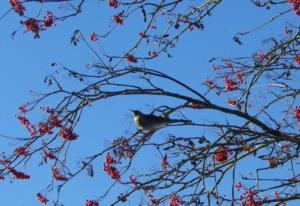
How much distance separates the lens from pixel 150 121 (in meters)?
7.97

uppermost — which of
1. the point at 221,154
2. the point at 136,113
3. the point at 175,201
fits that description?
the point at 136,113

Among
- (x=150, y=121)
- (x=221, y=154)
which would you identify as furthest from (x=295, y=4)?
(x=150, y=121)

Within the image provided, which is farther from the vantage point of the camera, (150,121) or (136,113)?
(136,113)

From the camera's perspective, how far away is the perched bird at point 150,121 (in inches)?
296

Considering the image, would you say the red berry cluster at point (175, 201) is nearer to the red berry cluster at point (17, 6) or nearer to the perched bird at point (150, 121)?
the perched bird at point (150, 121)

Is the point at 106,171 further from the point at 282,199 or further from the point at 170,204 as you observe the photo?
the point at 282,199

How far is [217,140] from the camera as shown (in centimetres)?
756

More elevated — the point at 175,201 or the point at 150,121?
the point at 150,121

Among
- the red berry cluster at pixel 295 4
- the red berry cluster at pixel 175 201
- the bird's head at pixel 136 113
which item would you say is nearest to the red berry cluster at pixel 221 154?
the red berry cluster at pixel 175 201

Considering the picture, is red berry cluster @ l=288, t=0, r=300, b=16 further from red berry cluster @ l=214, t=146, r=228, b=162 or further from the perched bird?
the perched bird

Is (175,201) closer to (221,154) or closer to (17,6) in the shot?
(221,154)

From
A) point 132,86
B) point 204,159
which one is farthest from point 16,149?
point 204,159

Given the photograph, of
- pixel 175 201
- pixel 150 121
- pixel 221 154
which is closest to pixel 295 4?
pixel 221 154

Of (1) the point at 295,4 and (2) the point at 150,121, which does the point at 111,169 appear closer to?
(2) the point at 150,121
